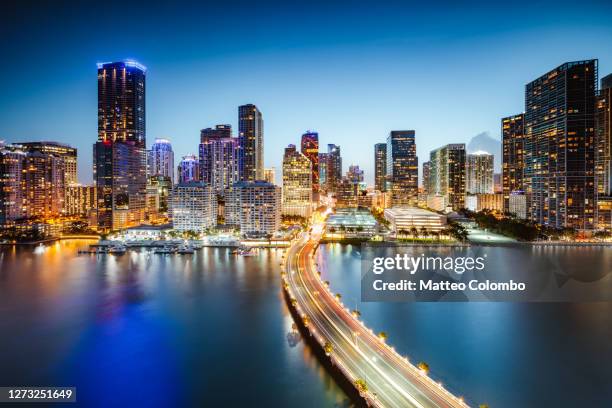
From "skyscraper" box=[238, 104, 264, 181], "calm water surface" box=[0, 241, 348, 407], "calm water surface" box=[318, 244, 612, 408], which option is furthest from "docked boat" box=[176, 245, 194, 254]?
"skyscraper" box=[238, 104, 264, 181]

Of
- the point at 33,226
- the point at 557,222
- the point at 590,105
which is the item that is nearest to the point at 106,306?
the point at 33,226

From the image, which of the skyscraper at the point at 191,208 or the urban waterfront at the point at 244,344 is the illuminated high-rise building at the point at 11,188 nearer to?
the skyscraper at the point at 191,208

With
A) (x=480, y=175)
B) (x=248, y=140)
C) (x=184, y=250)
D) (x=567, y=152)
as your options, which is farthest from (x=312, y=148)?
(x=184, y=250)

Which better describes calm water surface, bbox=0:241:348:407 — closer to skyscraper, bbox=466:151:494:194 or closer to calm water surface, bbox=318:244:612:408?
calm water surface, bbox=318:244:612:408

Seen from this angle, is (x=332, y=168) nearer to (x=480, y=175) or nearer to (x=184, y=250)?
(x=480, y=175)

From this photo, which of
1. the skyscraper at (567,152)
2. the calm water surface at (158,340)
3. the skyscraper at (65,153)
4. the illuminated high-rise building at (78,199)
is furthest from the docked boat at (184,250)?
the skyscraper at (65,153)

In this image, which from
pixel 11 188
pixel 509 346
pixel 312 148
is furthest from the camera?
pixel 312 148
